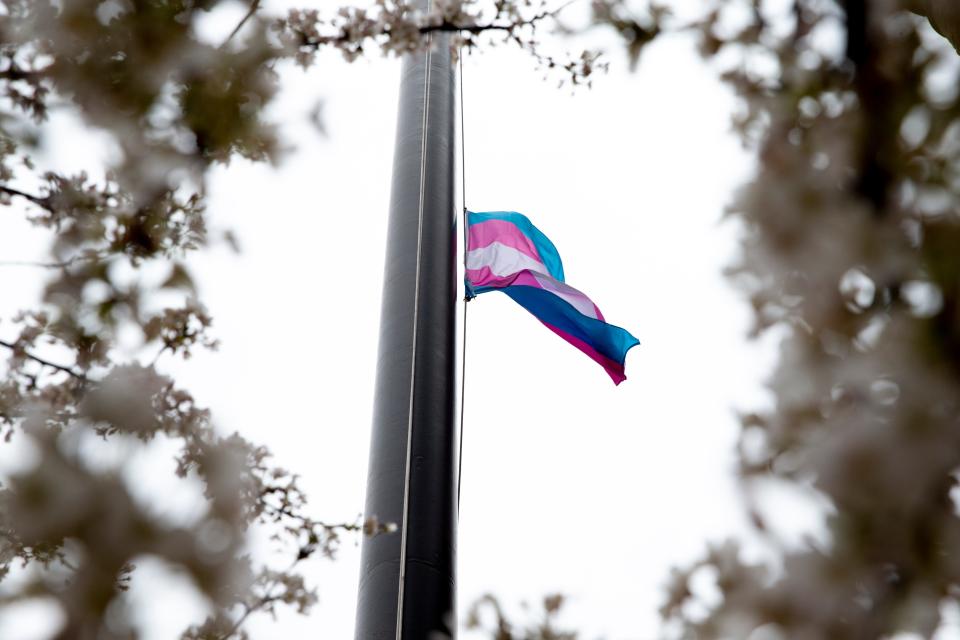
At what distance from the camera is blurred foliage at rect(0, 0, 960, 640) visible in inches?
31.6

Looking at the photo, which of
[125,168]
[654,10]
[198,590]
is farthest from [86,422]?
[654,10]

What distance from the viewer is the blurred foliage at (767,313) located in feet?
2.63

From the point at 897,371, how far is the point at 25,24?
6.86 ft

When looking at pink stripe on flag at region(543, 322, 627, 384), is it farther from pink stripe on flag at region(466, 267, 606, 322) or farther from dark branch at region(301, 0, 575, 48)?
dark branch at region(301, 0, 575, 48)

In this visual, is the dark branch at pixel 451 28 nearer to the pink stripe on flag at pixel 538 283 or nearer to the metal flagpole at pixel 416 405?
the metal flagpole at pixel 416 405

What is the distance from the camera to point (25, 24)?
196 cm

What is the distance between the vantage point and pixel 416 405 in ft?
17.4

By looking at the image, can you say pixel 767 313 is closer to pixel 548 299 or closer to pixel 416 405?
pixel 416 405

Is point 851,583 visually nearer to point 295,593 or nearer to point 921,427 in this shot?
point 921,427

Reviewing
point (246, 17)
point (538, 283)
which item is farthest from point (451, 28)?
point (538, 283)

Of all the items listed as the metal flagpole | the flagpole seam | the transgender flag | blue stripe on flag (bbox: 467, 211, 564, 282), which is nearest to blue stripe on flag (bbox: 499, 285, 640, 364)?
the transgender flag

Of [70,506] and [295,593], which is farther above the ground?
[295,593]

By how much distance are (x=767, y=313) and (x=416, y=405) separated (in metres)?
4.35

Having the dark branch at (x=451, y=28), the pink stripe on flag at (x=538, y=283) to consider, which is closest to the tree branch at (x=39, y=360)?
the dark branch at (x=451, y=28)
